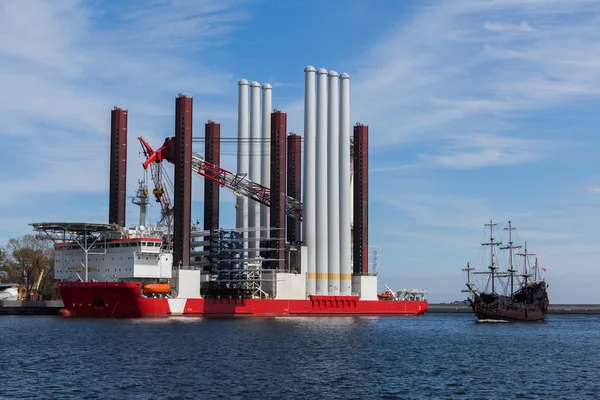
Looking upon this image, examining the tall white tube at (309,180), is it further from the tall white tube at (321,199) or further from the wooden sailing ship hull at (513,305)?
the wooden sailing ship hull at (513,305)

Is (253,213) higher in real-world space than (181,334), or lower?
higher

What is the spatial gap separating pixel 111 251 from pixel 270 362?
166ft

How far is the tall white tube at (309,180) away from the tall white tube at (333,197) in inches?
95.1

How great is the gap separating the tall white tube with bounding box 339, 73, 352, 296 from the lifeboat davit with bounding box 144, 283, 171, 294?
30.8m

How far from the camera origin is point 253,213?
12025cm

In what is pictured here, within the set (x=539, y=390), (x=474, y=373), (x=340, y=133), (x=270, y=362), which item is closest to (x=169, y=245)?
(x=340, y=133)

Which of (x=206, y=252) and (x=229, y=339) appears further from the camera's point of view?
(x=206, y=252)

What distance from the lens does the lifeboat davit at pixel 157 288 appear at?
94375 millimetres

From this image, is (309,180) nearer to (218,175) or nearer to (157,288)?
(218,175)

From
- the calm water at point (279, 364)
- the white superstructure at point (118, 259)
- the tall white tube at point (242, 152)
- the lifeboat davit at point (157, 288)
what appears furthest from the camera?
the tall white tube at point (242, 152)

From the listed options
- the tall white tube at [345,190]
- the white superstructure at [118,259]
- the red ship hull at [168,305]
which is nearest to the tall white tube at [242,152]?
the tall white tube at [345,190]

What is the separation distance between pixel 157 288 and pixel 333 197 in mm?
30424

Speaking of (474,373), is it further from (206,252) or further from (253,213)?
(253,213)

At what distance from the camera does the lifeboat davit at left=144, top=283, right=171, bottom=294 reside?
310ft
